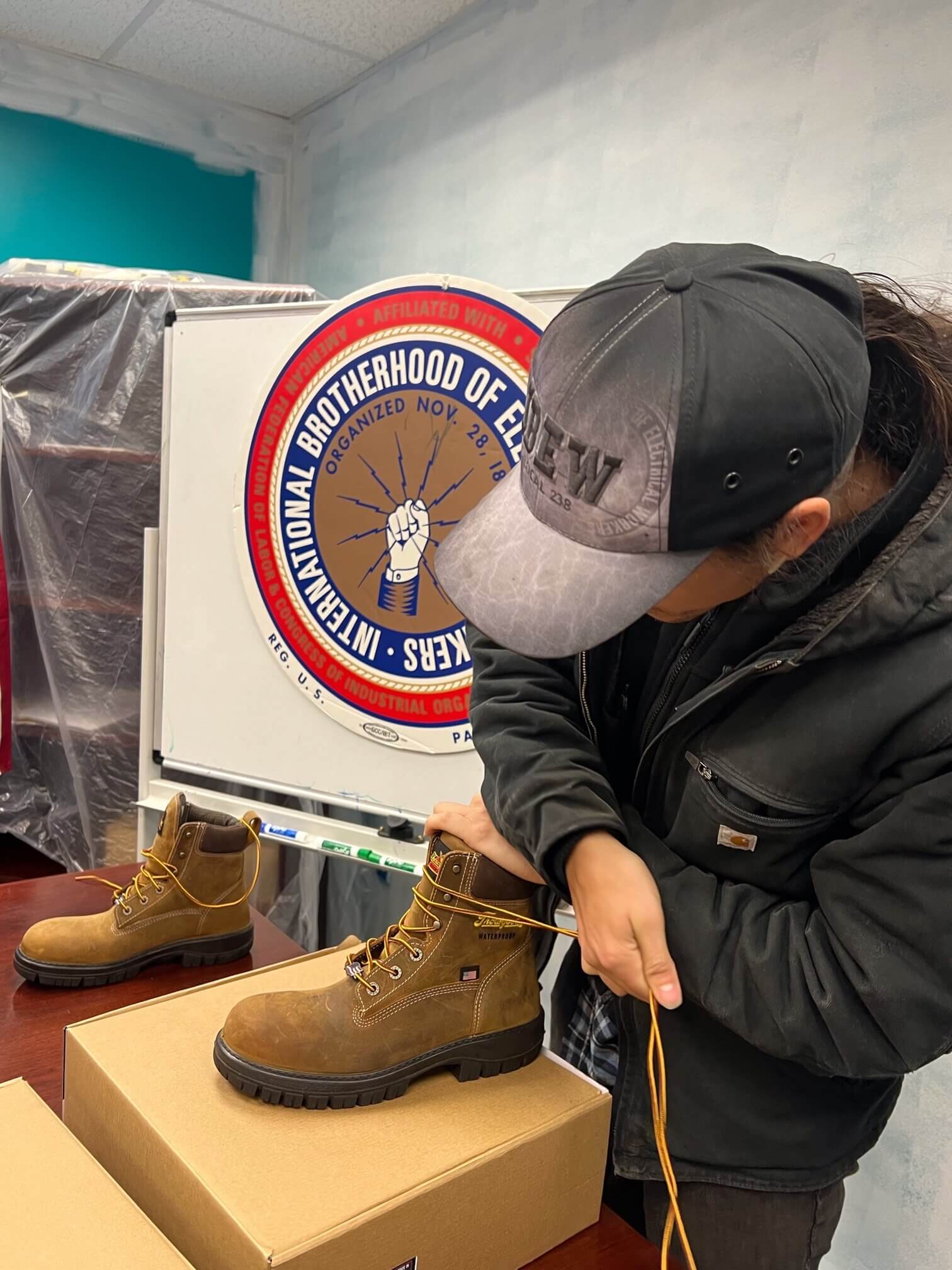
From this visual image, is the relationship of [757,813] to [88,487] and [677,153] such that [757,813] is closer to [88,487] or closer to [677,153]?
[677,153]

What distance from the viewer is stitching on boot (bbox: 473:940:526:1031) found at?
0.74m

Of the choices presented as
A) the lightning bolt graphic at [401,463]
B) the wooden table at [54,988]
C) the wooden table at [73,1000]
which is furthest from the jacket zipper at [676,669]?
the lightning bolt graphic at [401,463]

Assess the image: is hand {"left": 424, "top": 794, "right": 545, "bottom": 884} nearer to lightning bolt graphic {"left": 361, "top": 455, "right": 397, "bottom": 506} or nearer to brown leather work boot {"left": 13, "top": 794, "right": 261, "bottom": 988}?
brown leather work boot {"left": 13, "top": 794, "right": 261, "bottom": 988}

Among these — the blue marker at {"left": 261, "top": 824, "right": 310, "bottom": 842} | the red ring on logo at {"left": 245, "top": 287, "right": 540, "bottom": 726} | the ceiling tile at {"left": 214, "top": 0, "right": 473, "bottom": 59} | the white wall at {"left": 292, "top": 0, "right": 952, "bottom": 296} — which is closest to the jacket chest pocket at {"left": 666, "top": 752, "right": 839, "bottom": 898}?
the red ring on logo at {"left": 245, "top": 287, "right": 540, "bottom": 726}

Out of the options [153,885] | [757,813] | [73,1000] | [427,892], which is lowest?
[73,1000]

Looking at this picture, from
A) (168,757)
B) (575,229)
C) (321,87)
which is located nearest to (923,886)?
(168,757)

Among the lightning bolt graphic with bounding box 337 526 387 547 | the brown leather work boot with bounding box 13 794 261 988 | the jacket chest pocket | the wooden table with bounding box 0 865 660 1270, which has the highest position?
the lightning bolt graphic with bounding box 337 526 387 547

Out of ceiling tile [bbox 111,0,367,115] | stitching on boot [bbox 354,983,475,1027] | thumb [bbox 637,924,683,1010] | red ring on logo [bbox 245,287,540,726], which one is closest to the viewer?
thumb [bbox 637,924,683,1010]

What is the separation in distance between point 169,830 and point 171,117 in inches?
98.3

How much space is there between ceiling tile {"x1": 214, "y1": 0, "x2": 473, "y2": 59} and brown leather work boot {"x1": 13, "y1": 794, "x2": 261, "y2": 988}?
6.62 ft

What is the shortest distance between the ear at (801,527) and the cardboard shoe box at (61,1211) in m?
0.54

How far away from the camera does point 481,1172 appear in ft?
2.11

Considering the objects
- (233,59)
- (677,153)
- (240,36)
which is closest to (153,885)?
(677,153)

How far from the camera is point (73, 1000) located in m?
0.99
